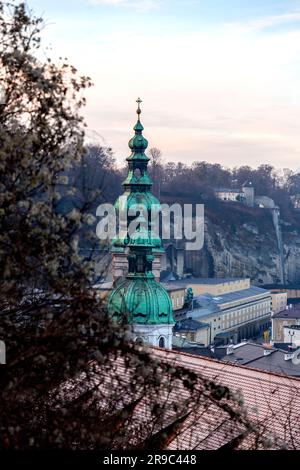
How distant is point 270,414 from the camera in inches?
352

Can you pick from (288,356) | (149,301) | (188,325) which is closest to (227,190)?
(188,325)

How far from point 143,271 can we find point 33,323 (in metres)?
14.8

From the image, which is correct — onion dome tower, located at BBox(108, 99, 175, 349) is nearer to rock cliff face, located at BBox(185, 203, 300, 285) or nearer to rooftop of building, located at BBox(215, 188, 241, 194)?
rock cliff face, located at BBox(185, 203, 300, 285)

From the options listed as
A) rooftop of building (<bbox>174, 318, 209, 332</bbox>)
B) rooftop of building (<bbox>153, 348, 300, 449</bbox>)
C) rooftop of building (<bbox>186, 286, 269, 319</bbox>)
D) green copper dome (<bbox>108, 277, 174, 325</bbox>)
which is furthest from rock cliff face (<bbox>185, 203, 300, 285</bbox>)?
rooftop of building (<bbox>153, 348, 300, 449</bbox>)

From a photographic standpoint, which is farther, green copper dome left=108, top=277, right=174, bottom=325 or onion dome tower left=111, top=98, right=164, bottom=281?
onion dome tower left=111, top=98, right=164, bottom=281

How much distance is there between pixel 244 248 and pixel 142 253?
57.2m

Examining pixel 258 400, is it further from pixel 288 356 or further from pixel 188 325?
pixel 188 325

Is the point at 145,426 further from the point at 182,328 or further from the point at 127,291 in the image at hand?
the point at 182,328

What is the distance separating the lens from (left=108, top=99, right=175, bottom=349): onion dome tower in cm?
1981

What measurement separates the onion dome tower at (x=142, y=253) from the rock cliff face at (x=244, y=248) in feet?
156

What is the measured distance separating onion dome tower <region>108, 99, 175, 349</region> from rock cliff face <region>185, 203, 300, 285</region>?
156 ft

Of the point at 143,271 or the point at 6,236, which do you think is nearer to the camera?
the point at 6,236

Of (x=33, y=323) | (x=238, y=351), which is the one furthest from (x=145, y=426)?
(x=238, y=351)

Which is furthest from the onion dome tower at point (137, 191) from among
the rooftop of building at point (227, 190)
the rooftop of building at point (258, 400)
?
the rooftop of building at point (227, 190)
